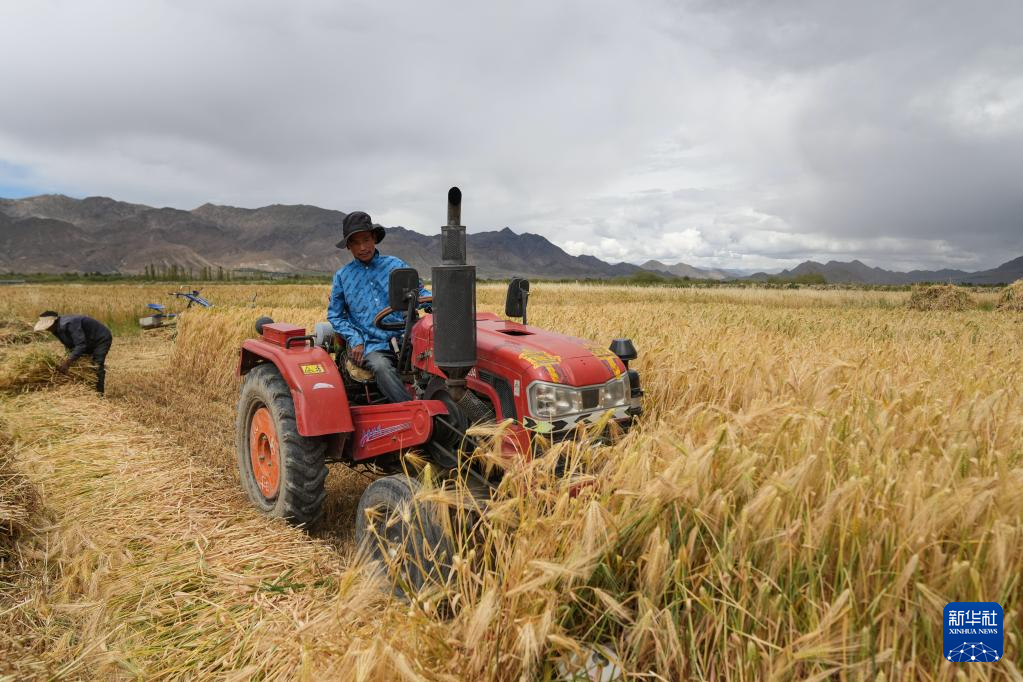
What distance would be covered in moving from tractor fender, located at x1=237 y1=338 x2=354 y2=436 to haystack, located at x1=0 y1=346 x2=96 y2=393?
5468 mm

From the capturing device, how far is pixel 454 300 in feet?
7.80

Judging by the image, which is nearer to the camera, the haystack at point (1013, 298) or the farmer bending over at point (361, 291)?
the farmer bending over at point (361, 291)

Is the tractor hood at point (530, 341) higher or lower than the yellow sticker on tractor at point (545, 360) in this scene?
higher

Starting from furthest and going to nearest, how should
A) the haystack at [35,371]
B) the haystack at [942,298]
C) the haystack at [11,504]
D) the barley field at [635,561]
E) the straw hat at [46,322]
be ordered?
the haystack at [942,298], the straw hat at [46,322], the haystack at [35,371], the haystack at [11,504], the barley field at [635,561]

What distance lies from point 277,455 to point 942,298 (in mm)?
19672

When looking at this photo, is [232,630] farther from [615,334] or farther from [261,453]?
[615,334]

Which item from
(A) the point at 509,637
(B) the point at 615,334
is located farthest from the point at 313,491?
(B) the point at 615,334

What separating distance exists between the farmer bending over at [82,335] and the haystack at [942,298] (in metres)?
19.2

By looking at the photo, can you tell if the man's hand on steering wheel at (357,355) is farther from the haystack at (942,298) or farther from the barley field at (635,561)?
the haystack at (942,298)

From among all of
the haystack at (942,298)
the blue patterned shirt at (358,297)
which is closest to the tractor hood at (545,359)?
the blue patterned shirt at (358,297)

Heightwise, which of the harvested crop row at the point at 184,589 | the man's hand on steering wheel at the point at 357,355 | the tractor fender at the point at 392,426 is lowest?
the harvested crop row at the point at 184,589

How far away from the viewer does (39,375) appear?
7258 mm

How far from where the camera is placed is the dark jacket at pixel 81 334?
7469mm

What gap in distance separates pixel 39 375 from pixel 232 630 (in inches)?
257
